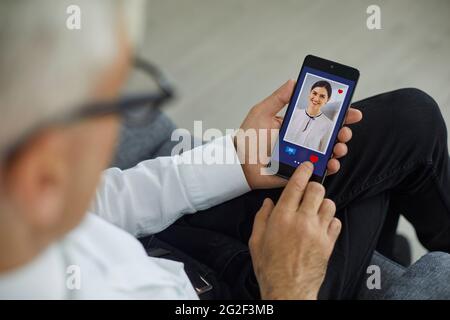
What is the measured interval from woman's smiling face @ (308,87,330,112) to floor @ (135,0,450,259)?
652mm

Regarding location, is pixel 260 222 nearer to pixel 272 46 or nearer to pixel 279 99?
pixel 279 99

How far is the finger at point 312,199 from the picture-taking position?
2.51ft

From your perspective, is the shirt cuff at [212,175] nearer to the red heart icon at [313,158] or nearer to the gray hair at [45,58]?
the red heart icon at [313,158]

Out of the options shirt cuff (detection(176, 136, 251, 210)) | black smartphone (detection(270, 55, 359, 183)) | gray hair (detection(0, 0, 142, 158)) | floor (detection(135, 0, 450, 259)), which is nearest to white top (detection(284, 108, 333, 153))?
black smartphone (detection(270, 55, 359, 183))

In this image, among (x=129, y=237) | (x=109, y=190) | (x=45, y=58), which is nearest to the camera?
(x=45, y=58)

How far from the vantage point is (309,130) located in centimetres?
88

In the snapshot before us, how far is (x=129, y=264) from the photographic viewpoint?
0.67 metres

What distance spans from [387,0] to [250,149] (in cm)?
109

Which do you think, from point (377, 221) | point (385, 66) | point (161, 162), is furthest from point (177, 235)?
point (385, 66)

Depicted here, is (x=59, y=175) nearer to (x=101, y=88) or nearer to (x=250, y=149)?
(x=101, y=88)

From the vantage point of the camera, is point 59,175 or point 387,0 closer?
point 59,175

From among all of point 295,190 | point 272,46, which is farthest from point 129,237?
point 272,46

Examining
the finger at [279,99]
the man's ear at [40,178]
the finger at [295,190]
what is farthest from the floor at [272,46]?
the man's ear at [40,178]

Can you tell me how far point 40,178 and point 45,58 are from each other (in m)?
0.09
